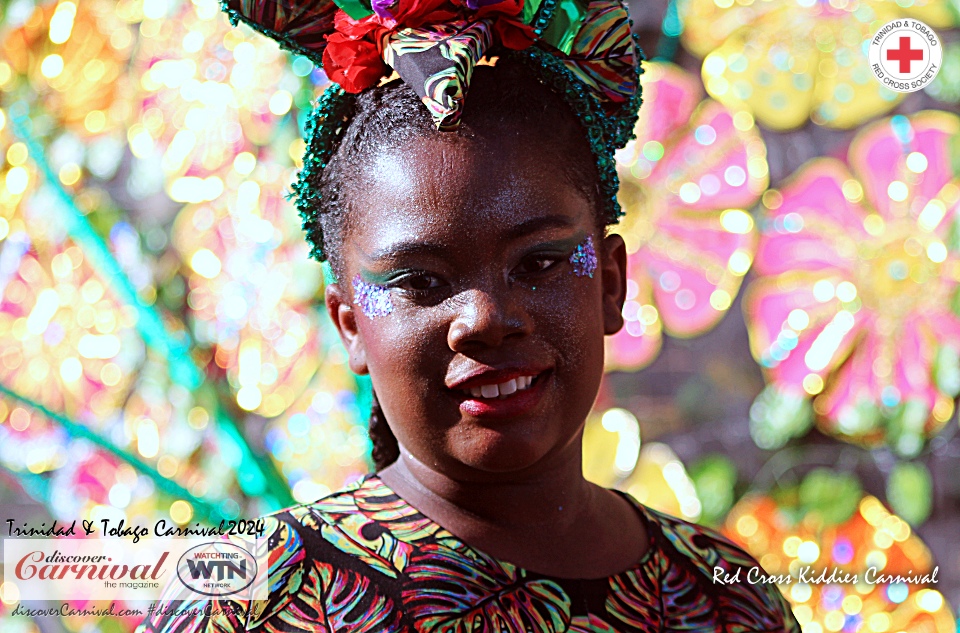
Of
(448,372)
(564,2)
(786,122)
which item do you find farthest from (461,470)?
(786,122)

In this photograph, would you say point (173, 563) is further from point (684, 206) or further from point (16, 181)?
point (16, 181)

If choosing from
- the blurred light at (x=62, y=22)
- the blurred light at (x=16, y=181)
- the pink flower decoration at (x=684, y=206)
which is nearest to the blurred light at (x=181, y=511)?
the blurred light at (x=16, y=181)

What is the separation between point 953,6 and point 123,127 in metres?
2.25

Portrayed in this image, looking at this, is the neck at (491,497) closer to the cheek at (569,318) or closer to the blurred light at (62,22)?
the cheek at (569,318)

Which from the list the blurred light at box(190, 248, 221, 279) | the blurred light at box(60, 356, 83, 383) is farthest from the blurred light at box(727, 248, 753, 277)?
the blurred light at box(60, 356, 83, 383)

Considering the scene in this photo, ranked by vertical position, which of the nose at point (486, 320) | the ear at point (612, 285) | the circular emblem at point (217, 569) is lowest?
the circular emblem at point (217, 569)

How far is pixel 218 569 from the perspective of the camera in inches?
45.1

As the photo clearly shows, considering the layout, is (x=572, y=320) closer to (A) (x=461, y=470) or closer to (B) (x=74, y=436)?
(A) (x=461, y=470)

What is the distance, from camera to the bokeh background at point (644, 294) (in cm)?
263

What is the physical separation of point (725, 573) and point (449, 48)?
0.76 metres

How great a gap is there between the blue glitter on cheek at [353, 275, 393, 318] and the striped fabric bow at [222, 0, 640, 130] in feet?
0.65

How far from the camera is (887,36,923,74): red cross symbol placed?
254cm

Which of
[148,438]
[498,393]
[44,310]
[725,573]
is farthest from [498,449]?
[44,310]

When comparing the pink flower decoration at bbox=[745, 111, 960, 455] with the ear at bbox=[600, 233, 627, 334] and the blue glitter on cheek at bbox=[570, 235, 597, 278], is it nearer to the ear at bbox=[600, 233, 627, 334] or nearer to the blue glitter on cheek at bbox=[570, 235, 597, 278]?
the ear at bbox=[600, 233, 627, 334]
